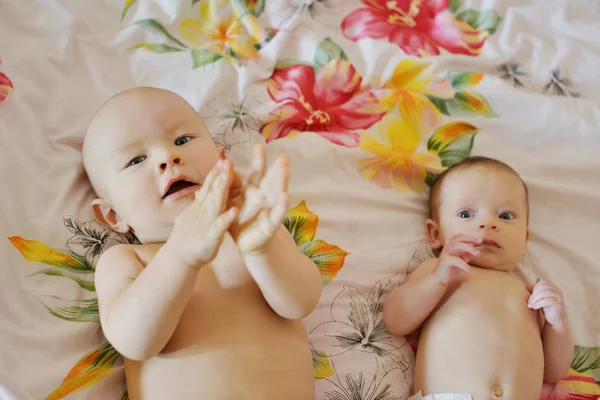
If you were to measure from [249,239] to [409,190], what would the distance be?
552 mm

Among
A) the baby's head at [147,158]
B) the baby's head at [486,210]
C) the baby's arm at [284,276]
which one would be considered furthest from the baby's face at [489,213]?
the baby's head at [147,158]

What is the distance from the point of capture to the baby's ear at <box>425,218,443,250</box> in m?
1.11

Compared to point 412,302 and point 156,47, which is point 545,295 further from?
point 156,47

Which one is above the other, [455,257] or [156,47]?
[156,47]

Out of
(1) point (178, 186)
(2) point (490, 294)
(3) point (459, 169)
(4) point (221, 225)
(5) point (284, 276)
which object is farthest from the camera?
(3) point (459, 169)

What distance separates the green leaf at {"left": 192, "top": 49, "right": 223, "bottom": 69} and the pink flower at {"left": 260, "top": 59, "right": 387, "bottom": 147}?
12cm

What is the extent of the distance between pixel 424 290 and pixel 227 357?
1.12 feet

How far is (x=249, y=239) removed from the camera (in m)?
0.69

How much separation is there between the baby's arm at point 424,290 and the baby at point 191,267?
0.18 meters

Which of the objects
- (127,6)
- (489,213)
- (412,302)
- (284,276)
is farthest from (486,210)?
(127,6)

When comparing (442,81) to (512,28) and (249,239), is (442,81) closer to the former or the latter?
(512,28)

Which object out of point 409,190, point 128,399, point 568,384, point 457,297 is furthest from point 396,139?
point 128,399

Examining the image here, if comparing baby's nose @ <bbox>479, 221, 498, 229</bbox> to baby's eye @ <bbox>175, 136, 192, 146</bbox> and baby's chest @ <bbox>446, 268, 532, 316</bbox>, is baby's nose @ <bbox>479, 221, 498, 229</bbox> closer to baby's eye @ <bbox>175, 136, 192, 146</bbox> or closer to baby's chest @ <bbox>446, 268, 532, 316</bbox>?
baby's chest @ <bbox>446, 268, 532, 316</bbox>

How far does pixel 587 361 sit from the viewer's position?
1019 mm
